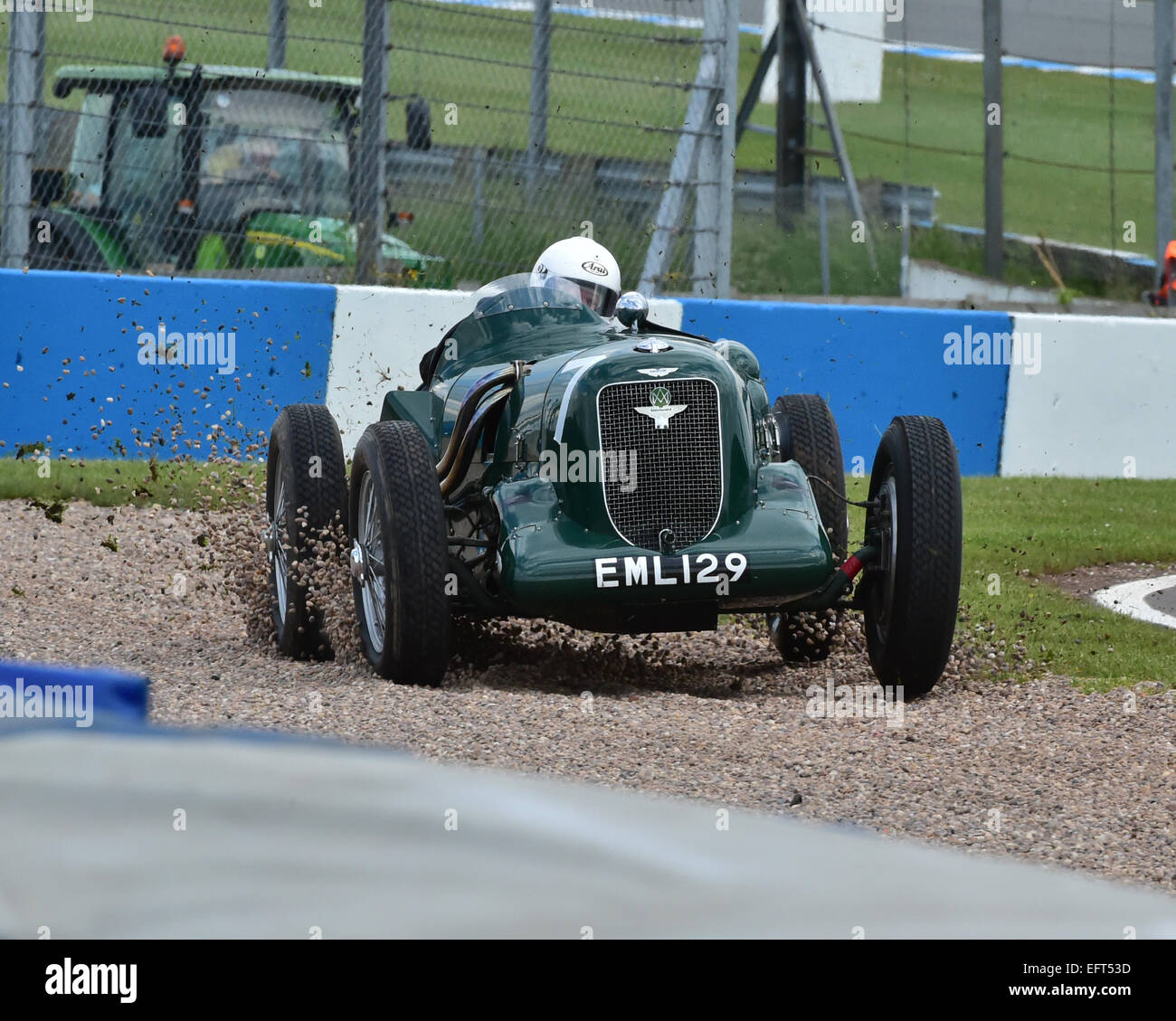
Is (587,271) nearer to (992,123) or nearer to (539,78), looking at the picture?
(539,78)

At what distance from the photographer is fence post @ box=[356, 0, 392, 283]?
9.68m

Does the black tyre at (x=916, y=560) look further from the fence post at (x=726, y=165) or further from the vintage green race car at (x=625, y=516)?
the fence post at (x=726, y=165)

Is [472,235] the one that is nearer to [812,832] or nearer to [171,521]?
[171,521]

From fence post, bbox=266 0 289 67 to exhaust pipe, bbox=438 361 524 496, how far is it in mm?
6449

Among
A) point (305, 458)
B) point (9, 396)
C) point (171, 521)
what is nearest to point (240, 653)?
point (305, 458)

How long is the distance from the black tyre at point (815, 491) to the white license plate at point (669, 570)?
1.04 meters

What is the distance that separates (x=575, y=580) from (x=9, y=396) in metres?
4.66

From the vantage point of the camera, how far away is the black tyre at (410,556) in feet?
18.0

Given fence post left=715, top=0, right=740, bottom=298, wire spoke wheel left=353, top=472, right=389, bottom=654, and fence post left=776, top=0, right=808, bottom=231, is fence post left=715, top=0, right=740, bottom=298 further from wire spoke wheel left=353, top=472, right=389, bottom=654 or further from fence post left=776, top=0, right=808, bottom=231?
wire spoke wheel left=353, top=472, right=389, bottom=654

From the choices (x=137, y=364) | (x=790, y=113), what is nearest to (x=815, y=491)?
(x=137, y=364)

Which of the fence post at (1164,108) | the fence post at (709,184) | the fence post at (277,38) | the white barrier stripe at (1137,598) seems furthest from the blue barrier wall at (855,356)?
the fence post at (277,38)

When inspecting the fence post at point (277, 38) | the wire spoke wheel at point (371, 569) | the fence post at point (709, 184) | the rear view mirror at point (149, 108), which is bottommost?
the wire spoke wheel at point (371, 569)

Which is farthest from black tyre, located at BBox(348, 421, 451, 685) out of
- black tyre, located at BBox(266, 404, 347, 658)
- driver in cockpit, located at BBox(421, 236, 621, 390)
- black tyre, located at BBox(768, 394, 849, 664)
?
black tyre, located at BBox(768, 394, 849, 664)

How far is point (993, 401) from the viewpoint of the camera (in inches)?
401
